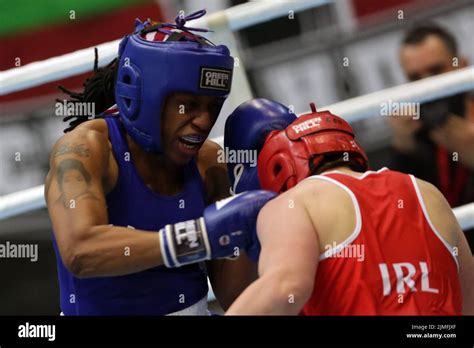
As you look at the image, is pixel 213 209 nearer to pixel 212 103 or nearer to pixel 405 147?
pixel 212 103

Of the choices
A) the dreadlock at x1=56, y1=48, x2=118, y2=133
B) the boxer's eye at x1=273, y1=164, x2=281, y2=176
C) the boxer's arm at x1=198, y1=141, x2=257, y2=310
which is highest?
the dreadlock at x1=56, y1=48, x2=118, y2=133

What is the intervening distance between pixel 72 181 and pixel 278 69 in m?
2.05

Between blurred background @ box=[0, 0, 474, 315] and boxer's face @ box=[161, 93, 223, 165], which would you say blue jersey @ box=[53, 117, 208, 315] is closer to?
boxer's face @ box=[161, 93, 223, 165]

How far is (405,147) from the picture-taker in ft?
13.5

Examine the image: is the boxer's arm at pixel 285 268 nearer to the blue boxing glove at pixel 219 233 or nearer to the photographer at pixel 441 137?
the blue boxing glove at pixel 219 233

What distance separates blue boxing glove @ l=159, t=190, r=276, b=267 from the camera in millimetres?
2289

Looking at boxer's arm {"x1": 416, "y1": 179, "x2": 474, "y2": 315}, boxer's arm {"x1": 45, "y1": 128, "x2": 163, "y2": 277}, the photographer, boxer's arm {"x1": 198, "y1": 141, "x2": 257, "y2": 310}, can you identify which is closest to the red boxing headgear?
boxer's arm {"x1": 416, "y1": 179, "x2": 474, "y2": 315}

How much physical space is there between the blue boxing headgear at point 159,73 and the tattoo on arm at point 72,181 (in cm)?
22

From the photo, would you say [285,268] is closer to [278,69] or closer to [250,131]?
[250,131]

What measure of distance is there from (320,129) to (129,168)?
61 cm

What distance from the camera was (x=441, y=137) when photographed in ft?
13.2

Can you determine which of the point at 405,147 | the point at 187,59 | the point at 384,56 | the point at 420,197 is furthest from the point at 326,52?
the point at 420,197

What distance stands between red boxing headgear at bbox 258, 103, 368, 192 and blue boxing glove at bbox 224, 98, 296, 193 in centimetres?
23

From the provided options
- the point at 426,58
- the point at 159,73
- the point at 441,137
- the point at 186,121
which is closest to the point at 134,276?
the point at 186,121
